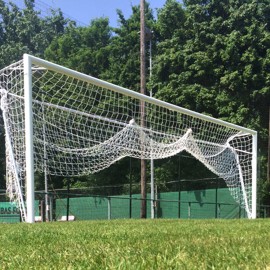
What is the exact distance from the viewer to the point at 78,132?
45.0 ft

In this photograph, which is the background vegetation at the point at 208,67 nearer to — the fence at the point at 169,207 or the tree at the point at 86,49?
the tree at the point at 86,49

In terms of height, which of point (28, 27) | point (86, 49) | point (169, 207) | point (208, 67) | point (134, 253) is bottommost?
point (169, 207)

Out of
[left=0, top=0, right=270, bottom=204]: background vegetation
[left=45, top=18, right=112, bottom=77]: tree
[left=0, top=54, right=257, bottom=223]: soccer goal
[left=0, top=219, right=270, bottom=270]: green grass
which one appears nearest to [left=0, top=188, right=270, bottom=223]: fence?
[left=0, top=0, right=270, bottom=204]: background vegetation

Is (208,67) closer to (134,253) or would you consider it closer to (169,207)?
(169,207)

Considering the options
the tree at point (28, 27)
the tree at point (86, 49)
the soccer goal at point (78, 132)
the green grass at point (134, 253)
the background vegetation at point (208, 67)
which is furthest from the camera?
the tree at point (28, 27)

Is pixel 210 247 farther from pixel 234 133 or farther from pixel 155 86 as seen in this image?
pixel 155 86

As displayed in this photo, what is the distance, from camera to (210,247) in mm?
3725

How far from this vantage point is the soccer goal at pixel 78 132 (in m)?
9.29

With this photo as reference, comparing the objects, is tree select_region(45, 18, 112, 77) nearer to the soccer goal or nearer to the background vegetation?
the background vegetation

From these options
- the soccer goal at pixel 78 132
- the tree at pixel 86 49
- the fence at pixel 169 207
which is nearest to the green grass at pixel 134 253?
the soccer goal at pixel 78 132

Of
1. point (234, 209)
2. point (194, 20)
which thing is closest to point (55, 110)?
point (234, 209)

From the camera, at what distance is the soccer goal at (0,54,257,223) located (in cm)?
929

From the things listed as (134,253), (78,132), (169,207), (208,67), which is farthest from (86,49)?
(134,253)

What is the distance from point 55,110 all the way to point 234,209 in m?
14.1
